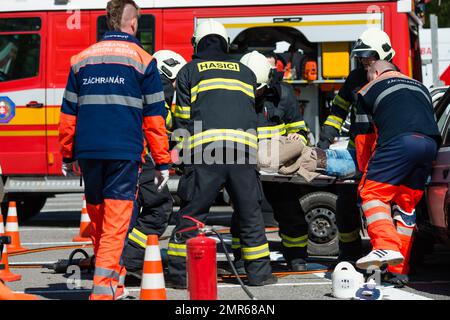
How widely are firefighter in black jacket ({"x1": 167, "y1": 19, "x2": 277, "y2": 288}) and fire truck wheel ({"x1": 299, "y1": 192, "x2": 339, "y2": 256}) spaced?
2.12 m

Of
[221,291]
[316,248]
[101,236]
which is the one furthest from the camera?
[316,248]

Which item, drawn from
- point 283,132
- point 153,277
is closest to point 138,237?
point 153,277

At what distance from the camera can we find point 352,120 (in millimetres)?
8820

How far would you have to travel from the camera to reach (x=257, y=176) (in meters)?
8.22

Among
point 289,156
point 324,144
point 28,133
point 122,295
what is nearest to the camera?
point 122,295

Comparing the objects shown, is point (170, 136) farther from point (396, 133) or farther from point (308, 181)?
point (396, 133)

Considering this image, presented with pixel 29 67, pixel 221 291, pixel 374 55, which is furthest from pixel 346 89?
pixel 29 67

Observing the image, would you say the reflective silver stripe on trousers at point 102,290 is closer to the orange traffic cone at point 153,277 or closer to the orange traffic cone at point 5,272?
the orange traffic cone at point 153,277

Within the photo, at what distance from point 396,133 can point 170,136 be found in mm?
2016

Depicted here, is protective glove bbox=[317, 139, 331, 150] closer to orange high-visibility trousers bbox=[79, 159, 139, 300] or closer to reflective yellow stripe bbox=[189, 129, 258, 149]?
reflective yellow stripe bbox=[189, 129, 258, 149]

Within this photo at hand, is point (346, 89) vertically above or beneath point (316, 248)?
above

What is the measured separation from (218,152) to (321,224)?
2.57 metres

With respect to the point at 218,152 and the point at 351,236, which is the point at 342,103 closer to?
the point at 351,236

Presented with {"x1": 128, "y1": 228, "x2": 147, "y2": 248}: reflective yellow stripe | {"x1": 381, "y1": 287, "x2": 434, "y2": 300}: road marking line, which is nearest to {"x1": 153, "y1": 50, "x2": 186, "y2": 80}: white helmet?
{"x1": 128, "y1": 228, "x2": 147, "y2": 248}: reflective yellow stripe
